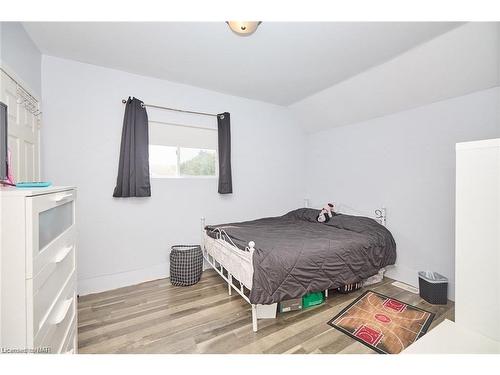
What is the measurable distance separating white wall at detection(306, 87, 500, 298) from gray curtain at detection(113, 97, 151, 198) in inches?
114

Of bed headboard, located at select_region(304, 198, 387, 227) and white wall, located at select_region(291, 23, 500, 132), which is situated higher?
white wall, located at select_region(291, 23, 500, 132)

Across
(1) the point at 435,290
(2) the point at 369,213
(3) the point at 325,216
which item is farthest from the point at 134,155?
(1) the point at 435,290

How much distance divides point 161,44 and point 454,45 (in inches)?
106

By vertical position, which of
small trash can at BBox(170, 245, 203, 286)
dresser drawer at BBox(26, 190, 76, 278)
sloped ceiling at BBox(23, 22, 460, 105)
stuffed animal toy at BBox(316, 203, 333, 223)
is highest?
sloped ceiling at BBox(23, 22, 460, 105)

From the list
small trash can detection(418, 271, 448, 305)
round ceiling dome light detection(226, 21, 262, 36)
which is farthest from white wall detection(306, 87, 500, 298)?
round ceiling dome light detection(226, 21, 262, 36)

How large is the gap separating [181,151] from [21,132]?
5.11ft

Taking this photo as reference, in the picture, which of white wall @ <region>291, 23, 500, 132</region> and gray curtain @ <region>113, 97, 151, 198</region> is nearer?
white wall @ <region>291, 23, 500, 132</region>

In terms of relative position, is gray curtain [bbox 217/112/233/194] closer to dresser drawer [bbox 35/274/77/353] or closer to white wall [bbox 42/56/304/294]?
white wall [bbox 42/56/304/294]

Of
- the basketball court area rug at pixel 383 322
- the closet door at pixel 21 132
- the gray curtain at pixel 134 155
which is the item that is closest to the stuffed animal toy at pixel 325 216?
the basketball court area rug at pixel 383 322

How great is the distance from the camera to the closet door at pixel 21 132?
1.66 metres

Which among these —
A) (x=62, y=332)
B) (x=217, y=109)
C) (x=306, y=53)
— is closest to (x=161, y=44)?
(x=217, y=109)

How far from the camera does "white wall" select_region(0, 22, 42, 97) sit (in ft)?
5.36

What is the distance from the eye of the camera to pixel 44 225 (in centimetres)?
98
